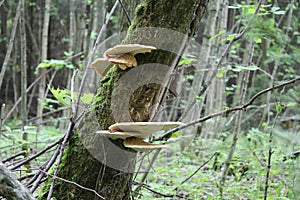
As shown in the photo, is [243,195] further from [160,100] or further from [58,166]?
[58,166]

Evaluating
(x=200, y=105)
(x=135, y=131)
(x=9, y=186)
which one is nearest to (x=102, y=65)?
(x=135, y=131)

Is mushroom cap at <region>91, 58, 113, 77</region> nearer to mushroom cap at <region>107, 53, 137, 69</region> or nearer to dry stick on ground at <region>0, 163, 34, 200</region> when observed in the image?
mushroom cap at <region>107, 53, 137, 69</region>

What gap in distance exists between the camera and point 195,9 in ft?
5.87

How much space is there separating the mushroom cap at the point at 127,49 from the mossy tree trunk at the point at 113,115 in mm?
118

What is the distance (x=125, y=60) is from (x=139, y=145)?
37 centimetres

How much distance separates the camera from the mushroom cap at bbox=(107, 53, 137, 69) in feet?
5.16

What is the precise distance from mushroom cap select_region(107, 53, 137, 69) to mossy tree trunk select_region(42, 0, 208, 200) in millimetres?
89

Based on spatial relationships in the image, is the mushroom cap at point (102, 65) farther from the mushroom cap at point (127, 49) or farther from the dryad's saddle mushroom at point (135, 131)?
the dryad's saddle mushroom at point (135, 131)

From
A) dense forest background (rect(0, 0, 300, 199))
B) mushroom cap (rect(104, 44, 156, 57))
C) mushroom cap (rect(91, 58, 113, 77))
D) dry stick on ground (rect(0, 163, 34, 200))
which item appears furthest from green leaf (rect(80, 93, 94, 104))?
dry stick on ground (rect(0, 163, 34, 200))

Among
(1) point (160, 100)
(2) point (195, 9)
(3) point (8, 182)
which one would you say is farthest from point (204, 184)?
(3) point (8, 182)

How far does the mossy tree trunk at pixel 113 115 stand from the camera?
173 centimetres

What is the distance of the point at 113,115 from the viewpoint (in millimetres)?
1716

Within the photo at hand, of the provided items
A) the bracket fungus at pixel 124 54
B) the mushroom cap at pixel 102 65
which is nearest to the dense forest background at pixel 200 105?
the mushroom cap at pixel 102 65

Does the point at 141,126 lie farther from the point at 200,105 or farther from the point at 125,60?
the point at 200,105
